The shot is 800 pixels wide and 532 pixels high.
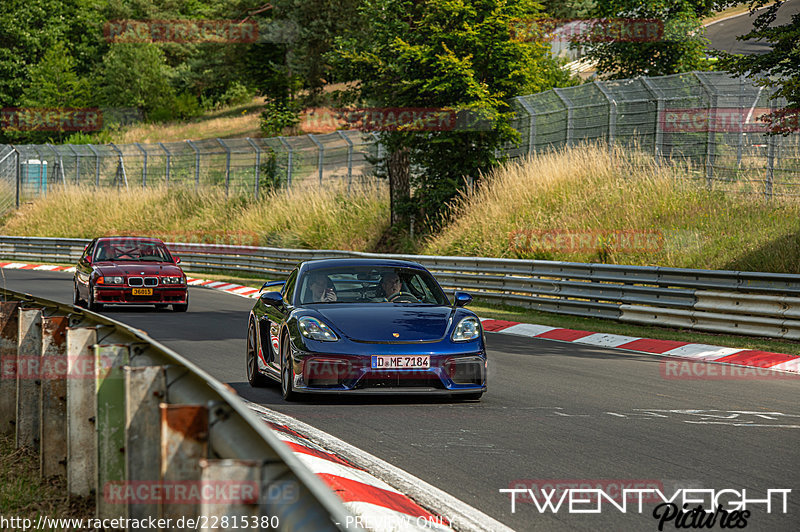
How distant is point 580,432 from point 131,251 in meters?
14.2

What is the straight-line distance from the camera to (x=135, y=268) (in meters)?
19.3

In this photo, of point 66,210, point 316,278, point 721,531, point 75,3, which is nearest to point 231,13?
point 75,3

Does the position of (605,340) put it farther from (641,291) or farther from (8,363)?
(8,363)

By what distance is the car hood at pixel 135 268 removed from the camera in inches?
749

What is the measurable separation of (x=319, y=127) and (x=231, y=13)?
14.0 metres

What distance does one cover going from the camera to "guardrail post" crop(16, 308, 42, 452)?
633cm

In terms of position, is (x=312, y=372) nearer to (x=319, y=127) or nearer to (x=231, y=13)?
(x=319, y=127)

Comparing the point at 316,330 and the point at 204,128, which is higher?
the point at 204,128

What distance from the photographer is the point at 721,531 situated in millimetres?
5000

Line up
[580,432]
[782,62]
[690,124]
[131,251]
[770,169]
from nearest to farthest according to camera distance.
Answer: [580,432] < [782,62] < [131,251] < [770,169] < [690,124]

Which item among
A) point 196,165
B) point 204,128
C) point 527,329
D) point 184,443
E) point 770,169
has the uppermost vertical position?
point 204,128

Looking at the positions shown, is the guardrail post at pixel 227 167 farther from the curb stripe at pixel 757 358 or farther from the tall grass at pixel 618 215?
the curb stripe at pixel 757 358

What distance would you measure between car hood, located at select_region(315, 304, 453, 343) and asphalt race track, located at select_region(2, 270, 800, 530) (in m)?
0.64

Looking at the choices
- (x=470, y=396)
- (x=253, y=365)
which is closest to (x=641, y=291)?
(x=470, y=396)
